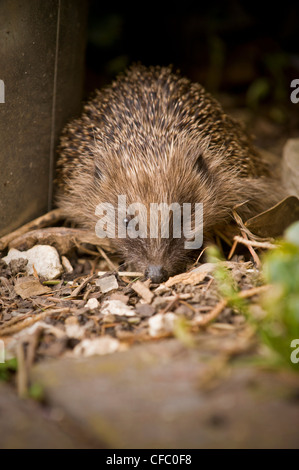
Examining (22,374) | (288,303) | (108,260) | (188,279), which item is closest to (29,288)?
(108,260)

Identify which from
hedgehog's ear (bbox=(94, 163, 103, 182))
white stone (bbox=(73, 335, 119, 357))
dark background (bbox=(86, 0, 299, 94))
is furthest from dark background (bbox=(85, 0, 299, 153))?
white stone (bbox=(73, 335, 119, 357))

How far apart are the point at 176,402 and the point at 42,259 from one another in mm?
2236

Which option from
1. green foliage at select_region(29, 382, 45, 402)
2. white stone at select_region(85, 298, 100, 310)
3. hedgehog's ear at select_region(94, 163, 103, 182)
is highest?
hedgehog's ear at select_region(94, 163, 103, 182)

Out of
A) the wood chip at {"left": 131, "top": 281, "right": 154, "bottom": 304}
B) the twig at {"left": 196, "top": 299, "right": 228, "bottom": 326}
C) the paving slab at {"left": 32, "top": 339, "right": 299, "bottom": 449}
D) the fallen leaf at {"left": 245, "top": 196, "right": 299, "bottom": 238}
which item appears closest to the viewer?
the paving slab at {"left": 32, "top": 339, "right": 299, "bottom": 449}

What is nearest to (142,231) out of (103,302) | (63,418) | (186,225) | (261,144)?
(186,225)

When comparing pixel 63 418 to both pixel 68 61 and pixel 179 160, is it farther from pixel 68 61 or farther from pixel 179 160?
pixel 68 61

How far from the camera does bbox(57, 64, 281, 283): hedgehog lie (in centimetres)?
379

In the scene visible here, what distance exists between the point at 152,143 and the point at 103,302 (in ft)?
4.44

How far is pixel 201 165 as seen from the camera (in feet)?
13.5

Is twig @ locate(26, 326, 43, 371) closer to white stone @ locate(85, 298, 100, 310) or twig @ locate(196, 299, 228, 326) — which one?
white stone @ locate(85, 298, 100, 310)

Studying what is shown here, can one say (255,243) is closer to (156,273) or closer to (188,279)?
(188,279)

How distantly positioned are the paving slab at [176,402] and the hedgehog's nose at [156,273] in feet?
3.95

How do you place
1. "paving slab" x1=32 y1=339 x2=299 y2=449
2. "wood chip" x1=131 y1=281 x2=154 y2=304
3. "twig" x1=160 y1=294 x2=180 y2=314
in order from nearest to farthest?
"paving slab" x1=32 y1=339 x2=299 y2=449 < "twig" x1=160 y1=294 x2=180 y2=314 < "wood chip" x1=131 y1=281 x2=154 y2=304

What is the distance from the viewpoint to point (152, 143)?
400 cm
